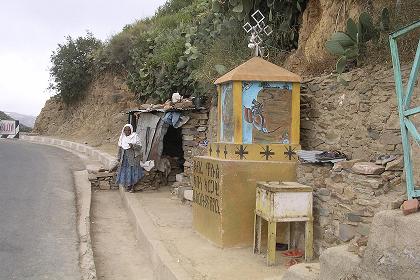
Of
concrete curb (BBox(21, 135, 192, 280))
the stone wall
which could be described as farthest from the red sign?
the stone wall

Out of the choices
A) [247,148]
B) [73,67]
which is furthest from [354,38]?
[73,67]

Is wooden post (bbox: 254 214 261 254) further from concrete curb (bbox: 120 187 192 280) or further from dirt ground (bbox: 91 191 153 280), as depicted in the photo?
dirt ground (bbox: 91 191 153 280)

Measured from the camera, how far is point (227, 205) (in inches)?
229

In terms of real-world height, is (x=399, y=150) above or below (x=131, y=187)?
above

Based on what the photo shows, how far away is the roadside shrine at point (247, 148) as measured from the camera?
5.84 meters

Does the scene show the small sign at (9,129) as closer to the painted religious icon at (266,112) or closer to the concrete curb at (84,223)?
the concrete curb at (84,223)

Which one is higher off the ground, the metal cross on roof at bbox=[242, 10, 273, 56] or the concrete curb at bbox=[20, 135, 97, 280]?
the metal cross on roof at bbox=[242, 10, 273, 56]

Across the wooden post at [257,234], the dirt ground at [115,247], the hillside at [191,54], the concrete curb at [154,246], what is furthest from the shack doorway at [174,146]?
the wooden post at [257,234]

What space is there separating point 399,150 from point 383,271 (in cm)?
241

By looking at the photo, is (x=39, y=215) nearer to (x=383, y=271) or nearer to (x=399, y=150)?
(x=399, y=150)

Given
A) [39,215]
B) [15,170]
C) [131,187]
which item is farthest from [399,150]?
[15,170]

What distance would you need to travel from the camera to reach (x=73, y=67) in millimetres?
24672

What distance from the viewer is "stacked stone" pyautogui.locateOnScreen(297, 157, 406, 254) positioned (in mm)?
4375

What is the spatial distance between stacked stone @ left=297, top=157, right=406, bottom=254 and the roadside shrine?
0.78 metres
